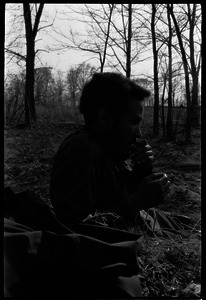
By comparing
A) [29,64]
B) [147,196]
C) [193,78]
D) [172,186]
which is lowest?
[172,186]

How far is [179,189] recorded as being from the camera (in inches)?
203

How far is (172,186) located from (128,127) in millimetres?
3703

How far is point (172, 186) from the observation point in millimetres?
5363

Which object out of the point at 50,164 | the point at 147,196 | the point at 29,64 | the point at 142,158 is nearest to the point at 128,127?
the point at 142,158

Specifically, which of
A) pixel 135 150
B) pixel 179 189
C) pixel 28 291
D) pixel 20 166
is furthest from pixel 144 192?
pixel 20 166

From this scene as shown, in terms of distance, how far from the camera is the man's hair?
6.02ft

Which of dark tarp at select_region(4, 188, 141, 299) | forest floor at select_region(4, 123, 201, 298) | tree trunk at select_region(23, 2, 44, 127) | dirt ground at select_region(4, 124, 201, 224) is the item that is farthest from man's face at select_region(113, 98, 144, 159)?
tree trunk at select_region(23, 2, 44, 127)

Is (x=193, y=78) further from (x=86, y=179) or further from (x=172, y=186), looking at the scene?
(x=86, y=179)

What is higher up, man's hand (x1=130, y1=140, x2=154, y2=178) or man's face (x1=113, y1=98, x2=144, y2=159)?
man's face (x1=113, y1=98, x2=144, y2=159)

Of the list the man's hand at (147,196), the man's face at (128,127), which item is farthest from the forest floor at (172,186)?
the man's face at (128,127)

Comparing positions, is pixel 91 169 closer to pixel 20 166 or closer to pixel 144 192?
pixel 144 192

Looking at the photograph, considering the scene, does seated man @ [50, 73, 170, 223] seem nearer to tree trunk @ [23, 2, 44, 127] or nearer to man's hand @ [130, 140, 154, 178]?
man's hand @ [130, 140, 154, 178]

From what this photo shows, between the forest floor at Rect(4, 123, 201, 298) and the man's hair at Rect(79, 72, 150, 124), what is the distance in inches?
27.6
